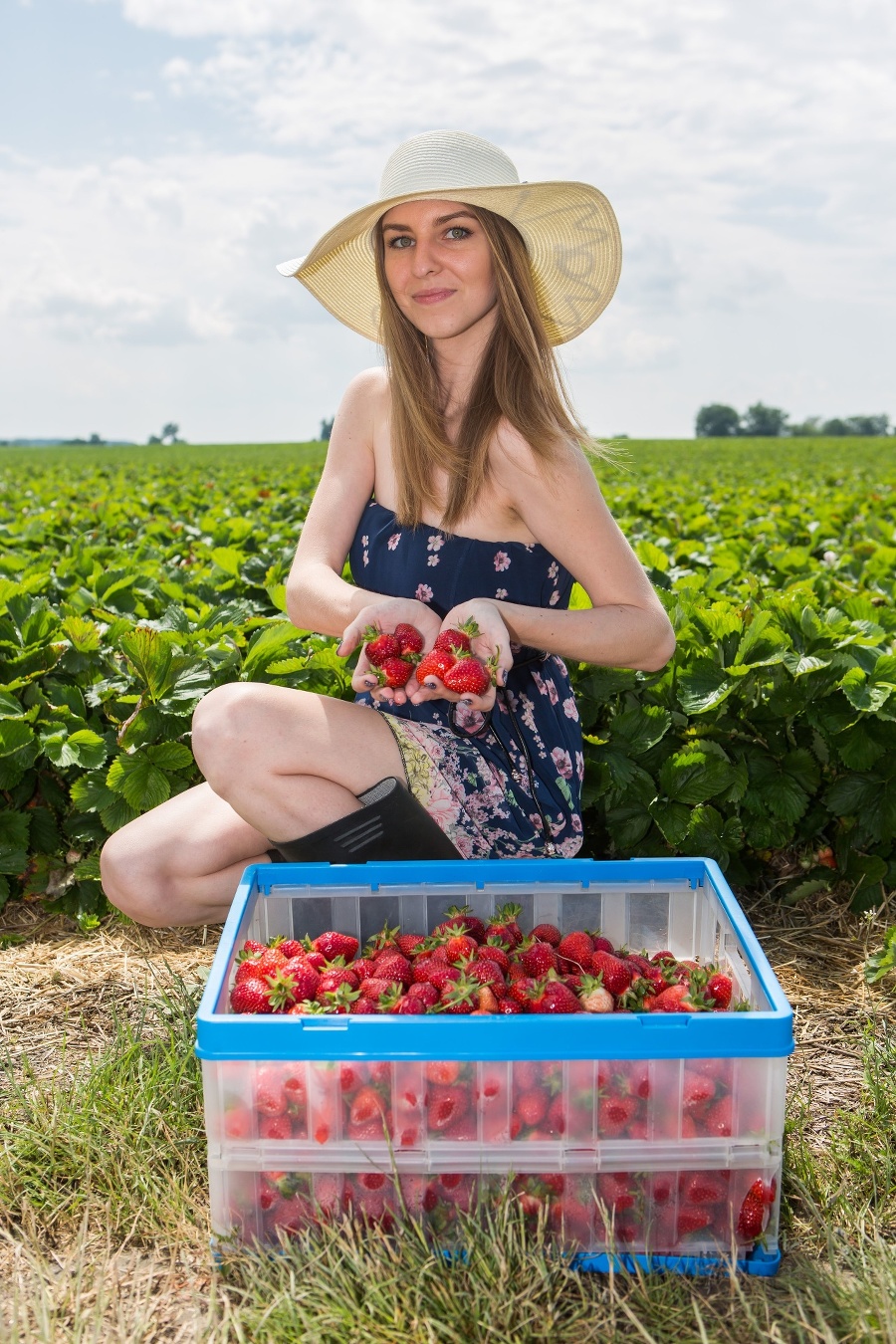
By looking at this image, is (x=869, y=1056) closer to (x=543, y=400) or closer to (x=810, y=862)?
(x=810, y=862)

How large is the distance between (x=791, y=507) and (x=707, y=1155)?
21.1ft

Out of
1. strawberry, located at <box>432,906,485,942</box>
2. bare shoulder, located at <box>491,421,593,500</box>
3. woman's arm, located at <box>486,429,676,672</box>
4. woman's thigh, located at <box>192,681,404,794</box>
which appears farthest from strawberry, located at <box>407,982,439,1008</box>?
bare shoulder, located at <box>491,421,593,500</box>

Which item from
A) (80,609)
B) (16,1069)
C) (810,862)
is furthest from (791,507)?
(16,1069)

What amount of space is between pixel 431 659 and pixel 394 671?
0.38 ft

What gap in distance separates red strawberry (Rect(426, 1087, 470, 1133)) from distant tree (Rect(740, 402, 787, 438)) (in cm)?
9276

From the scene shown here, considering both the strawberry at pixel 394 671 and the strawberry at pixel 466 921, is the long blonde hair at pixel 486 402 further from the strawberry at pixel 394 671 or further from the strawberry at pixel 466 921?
the strawberry at pixel 466 921

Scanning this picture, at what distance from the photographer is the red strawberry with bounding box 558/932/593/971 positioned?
2.13 meters

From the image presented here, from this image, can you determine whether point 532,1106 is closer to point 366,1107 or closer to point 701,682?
point 366,1107

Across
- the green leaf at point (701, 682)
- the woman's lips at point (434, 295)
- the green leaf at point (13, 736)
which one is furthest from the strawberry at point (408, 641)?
the green leaf at point (13, 736)

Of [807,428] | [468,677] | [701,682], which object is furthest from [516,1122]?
[807,428]

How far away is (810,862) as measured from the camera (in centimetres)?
354

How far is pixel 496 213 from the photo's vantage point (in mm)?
2668

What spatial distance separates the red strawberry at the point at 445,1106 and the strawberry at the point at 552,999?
0.20 meters

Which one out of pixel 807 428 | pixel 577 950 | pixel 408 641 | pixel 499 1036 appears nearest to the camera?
pixel 499 1036
